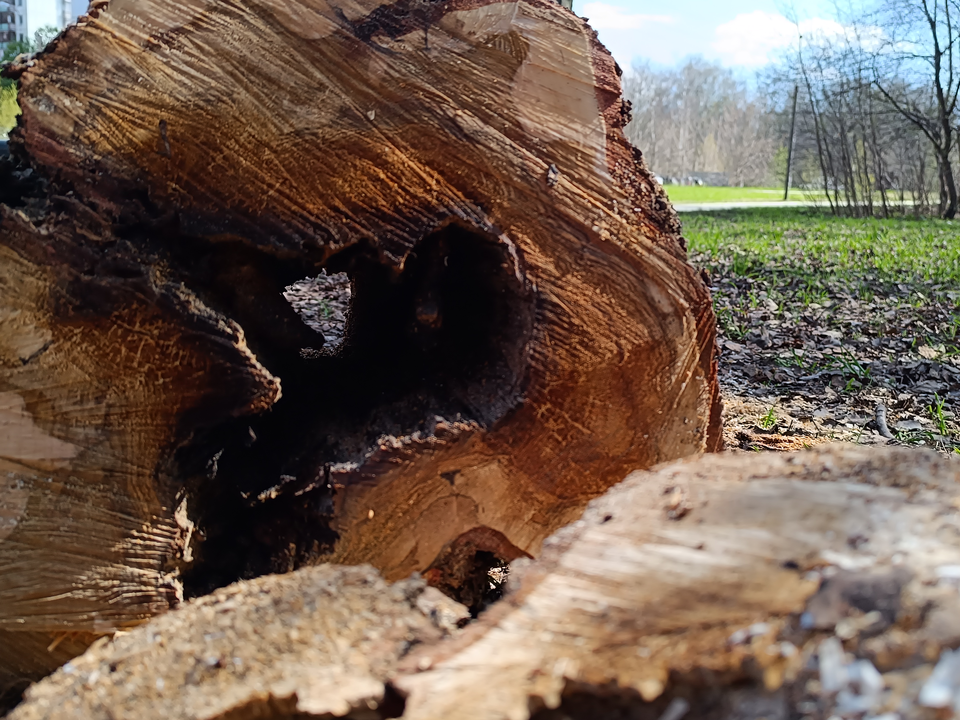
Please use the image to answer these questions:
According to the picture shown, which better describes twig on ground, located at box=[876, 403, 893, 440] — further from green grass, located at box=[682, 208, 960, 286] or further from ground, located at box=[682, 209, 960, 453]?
green grass, located at box=[682, 208, 960, 286]

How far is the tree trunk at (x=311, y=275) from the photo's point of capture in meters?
1.32

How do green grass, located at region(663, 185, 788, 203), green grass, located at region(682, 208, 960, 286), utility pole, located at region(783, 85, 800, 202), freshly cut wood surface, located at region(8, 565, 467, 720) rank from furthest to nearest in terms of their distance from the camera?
green grass, located at region(663, 185, 788, 203)
utility pole, located at region(783, 85, 800, 202)
green grass, located at region(682, 208, 960, 286)
freshly cut wood surface, located at region(8, 565, 467, 720)

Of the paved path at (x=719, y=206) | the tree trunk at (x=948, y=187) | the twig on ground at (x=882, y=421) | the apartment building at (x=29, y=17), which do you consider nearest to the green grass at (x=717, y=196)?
the paved path at (x=719, y=206)

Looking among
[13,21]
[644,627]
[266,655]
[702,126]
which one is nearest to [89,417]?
[266,655]

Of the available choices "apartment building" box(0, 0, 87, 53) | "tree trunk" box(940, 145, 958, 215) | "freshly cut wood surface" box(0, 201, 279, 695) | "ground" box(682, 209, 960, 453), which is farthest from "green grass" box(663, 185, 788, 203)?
"apartment building" box(0, 0, 87, 53)

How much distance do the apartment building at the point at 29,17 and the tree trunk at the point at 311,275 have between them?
32.1 meters

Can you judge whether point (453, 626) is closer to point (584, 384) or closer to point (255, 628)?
point (255, 628)

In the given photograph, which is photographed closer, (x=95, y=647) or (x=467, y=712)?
(x=467, y=712)

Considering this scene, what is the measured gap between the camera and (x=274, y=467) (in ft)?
4.96

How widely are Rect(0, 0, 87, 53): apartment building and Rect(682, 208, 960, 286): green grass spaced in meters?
28.2

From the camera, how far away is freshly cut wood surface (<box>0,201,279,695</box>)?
130 cm

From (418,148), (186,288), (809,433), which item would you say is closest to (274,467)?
(186,288)

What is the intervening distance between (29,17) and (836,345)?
113 ft

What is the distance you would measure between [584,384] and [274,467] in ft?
2.12
